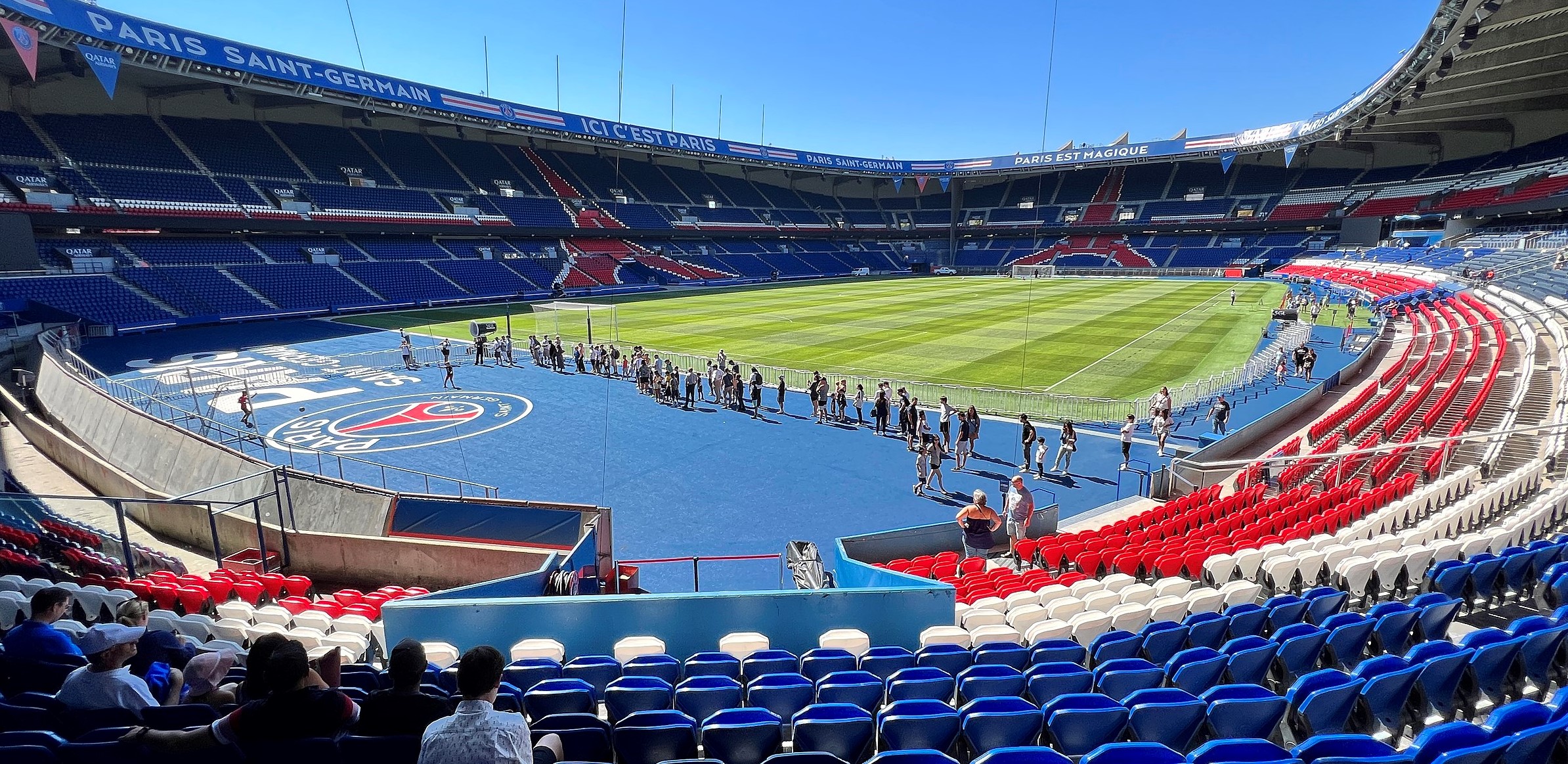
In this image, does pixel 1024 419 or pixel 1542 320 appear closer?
pixel 1024 419

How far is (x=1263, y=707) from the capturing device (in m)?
3.92

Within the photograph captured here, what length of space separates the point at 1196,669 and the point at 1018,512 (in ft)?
17.4

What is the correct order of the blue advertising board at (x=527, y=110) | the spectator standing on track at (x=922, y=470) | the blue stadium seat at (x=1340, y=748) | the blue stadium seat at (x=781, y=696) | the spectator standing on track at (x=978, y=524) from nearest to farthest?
the blue stadium seat at (x=1340, y=748), the blue stadium seat at (x=781, y=696), the spectator standing on track at (x=978, y=524), the spectator standing on track at (x=922, y=470), the blue advertising board at (x=527, y=110)

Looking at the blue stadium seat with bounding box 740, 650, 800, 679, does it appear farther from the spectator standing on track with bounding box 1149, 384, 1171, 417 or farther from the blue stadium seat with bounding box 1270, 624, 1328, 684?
the spectator standing on track with bounding box 1149, 384, 1171, 417

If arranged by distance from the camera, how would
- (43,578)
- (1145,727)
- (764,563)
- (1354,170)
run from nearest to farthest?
1. (1145,727)
2. (43,578)
3. (764,563)
4. (1354,170)

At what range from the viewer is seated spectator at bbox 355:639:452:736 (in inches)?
127

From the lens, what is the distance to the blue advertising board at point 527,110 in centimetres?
3366

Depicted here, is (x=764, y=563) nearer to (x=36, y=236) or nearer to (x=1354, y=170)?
(x=36, y=236)

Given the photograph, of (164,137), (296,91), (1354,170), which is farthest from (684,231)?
(1354,170)

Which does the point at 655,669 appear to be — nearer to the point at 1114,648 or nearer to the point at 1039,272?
the point at 1114,648

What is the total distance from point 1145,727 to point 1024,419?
11569mm

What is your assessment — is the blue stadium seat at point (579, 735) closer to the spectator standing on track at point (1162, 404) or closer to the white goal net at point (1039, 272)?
the spectator standing on track at point (1162, 404)

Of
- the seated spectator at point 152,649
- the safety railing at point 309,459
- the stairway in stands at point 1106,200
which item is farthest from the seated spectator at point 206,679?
the stairway in stands at point 1106,200

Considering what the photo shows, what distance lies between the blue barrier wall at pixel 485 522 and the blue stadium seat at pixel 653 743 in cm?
702
